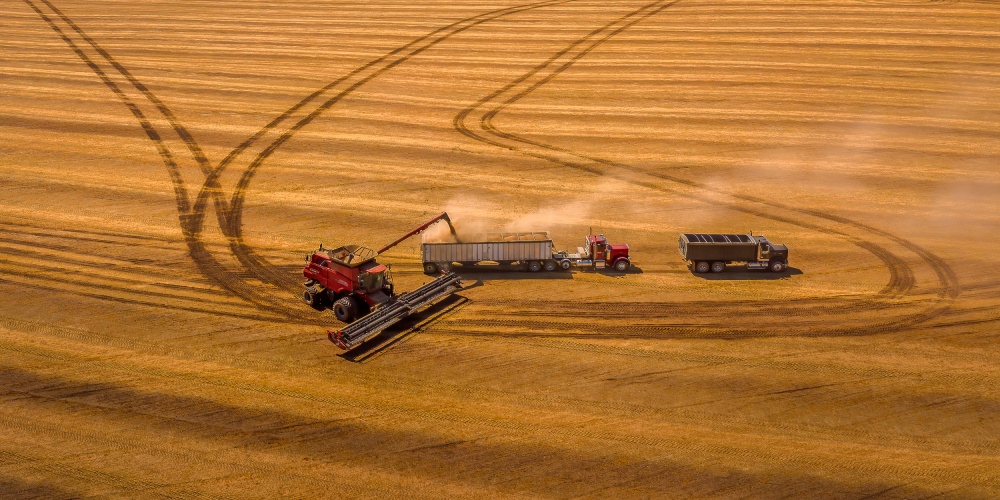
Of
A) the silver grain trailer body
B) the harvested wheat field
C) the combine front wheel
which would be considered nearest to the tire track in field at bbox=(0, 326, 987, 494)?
the harvested wheat field

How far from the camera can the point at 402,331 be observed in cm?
2567

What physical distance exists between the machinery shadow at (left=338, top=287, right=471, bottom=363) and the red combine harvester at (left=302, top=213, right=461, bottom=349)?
408 millimetres

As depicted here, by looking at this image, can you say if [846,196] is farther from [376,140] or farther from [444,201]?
[376,140]

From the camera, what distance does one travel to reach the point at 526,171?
4206 centimetres

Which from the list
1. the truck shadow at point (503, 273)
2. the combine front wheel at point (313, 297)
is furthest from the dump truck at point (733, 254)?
the combine front wheel at point (313, 297)

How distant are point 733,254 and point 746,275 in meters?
1.23

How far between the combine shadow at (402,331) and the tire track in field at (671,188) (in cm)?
835

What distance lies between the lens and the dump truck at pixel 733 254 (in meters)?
30.2

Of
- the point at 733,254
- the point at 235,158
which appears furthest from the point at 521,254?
the point at 235,158

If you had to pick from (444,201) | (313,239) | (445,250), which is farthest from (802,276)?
(313,239)

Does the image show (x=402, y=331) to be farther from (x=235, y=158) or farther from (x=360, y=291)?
(x=235, y=158)

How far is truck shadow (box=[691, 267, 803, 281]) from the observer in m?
30.4

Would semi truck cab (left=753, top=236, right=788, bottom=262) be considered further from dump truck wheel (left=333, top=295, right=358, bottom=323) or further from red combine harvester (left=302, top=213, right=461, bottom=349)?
dump truck wheel (left=333, top=295, right=358, bottom=323)

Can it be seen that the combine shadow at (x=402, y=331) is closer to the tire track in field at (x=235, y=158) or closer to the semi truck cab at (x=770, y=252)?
the tire track in field at (x=235, y=158)
